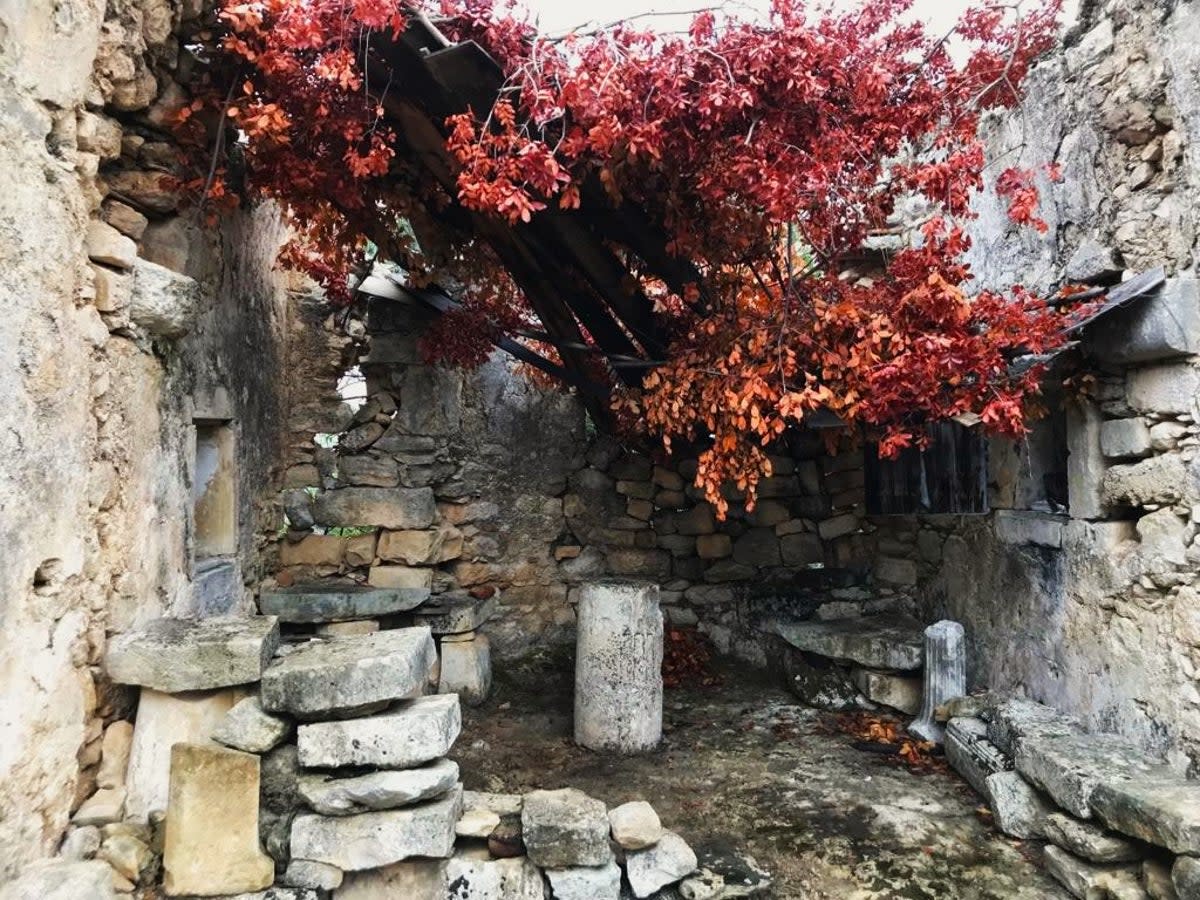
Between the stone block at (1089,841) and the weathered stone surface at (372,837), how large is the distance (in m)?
2.62

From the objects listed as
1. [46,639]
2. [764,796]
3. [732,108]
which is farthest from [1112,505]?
[46,639]

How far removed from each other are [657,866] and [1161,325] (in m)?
3.21

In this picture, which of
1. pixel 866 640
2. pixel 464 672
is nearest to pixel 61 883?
pixel 464 672

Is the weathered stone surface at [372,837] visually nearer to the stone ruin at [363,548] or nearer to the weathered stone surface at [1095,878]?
the stone ruin at [363,548]

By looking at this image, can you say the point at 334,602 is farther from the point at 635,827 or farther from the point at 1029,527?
the point at 1029,527

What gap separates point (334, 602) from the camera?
5.09 metres

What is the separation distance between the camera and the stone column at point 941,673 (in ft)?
15.5

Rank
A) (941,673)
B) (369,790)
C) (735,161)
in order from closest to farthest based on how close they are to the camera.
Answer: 1. (369,790)
2. (735,161)
3. (941,673)

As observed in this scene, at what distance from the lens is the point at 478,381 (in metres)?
5.76

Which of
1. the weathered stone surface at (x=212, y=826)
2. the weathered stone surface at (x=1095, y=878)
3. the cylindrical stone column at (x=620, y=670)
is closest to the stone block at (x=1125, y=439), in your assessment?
the weathered stone surface at (x=1095, y=878)

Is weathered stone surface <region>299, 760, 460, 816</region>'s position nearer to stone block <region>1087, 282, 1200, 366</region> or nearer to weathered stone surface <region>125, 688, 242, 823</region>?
weathered stone surface <region>125, 688, 242, 823</region>

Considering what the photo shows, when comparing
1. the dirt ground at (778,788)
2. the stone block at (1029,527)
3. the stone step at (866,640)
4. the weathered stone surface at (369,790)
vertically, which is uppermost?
the stone block at (1029,527)

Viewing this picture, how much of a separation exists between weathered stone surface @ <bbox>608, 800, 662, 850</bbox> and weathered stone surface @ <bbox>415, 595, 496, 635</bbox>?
2346 millimetres

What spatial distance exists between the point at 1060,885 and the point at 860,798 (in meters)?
0.98
